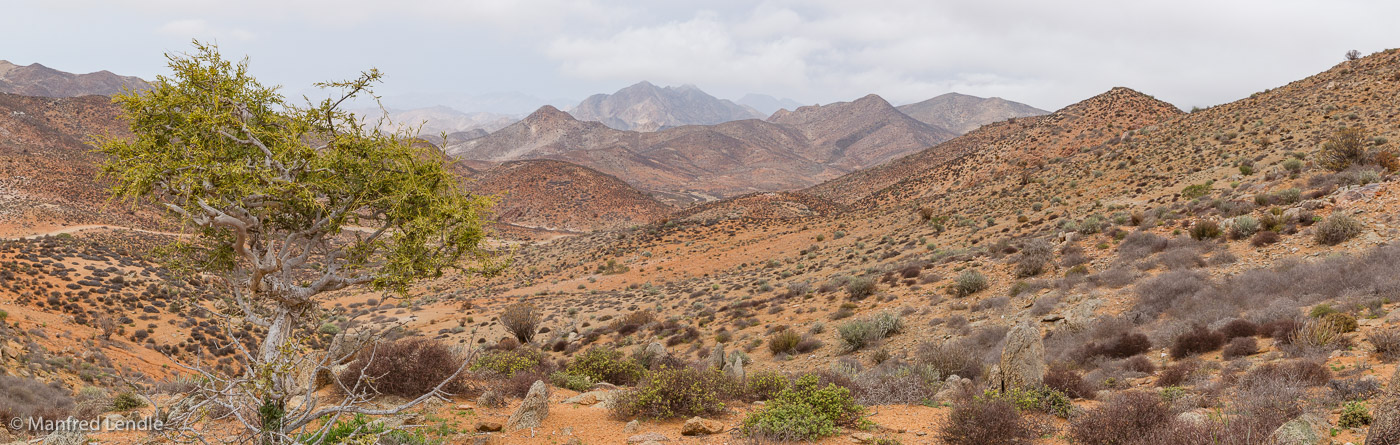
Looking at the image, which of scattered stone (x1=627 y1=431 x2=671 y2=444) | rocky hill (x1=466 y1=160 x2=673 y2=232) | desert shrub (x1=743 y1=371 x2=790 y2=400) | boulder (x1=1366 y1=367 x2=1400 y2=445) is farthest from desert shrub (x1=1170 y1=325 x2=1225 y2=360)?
rocky hill (x1=466 y1=160 x2=673 y2=232)

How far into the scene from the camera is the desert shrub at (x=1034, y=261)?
17344mm

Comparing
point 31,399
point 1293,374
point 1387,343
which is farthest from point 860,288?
point 31,399

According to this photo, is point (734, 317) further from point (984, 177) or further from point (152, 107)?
point (984, 177)

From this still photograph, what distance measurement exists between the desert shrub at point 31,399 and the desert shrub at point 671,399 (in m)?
8.47

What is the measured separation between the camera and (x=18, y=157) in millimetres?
56062

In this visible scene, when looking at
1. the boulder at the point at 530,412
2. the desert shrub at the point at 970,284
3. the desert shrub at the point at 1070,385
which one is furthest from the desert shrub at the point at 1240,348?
the boulder at the point at 530,412

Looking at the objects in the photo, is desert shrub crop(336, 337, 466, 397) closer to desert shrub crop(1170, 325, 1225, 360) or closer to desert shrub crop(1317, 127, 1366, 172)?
desert shrub crop(1170, 325, 1225, 360)

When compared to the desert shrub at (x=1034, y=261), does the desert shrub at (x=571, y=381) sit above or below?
below

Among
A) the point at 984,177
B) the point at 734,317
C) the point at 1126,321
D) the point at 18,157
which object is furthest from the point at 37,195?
the point at 984,177

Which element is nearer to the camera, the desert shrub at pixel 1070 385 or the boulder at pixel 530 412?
the boulder at pixel 530 412

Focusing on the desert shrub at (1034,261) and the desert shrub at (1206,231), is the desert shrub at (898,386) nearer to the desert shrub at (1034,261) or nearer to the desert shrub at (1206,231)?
the desert shrub at (1034,261)

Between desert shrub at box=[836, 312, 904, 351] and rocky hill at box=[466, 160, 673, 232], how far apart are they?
6473 centimetres

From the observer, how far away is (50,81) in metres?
170

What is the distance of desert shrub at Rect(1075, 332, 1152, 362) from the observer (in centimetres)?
1030
